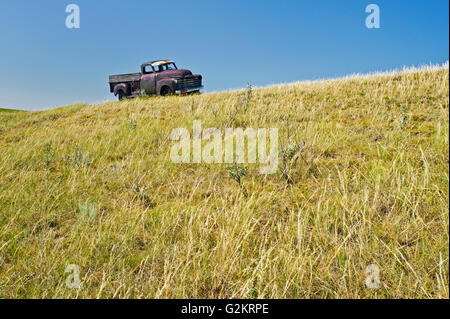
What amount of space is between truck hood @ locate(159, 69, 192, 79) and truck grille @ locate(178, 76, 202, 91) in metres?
0.45

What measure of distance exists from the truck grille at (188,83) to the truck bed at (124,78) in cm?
518

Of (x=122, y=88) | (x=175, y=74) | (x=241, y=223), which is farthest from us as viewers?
(x=122, y=88)

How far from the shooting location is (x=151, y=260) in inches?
93.7

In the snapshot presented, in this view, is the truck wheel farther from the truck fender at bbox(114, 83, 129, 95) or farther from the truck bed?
the truck fender at bbox(114, 83, 129, 95)

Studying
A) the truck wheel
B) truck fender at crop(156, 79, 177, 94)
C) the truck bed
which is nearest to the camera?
truck fender at crop(156, 79, 177, 94)

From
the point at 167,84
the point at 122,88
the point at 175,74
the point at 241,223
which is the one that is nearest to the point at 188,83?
the point at 175,74

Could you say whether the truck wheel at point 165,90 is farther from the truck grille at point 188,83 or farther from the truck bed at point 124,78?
→ the truck bed at point 124,78

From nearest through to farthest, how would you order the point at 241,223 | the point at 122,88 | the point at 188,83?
the point at 241,223 → the point at 188,83 → the point at 122,88

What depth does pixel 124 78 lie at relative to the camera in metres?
21.9

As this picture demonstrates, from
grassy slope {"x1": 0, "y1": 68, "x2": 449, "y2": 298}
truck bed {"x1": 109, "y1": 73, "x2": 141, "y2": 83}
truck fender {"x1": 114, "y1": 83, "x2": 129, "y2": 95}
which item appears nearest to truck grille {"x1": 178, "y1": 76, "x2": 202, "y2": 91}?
truck bed {"x1": 109, "y1": 73, "x2": 141, "y2": 83}

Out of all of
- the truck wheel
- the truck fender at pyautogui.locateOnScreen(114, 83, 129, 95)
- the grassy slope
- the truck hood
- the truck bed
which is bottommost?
the grassy slope

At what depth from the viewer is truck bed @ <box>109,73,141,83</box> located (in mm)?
21406

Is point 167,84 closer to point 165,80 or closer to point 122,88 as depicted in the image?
point 165,80

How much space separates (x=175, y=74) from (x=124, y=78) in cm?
595
